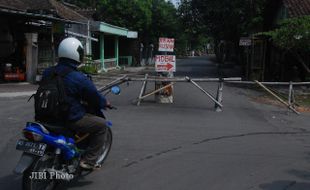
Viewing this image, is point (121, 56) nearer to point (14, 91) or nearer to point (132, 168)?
point (14, 91)

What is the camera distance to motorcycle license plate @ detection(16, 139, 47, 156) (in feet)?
17.3

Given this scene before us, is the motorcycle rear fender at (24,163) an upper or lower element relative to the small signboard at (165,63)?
lower

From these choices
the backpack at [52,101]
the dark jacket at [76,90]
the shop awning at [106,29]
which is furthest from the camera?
the shop awning at [106,29]

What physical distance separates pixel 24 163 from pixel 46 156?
0.30m

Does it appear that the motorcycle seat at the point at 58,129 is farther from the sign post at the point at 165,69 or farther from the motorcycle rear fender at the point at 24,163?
the sign post at the point at 165,69

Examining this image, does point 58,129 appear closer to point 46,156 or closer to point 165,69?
point 46,156

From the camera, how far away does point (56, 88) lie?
18.6 feet

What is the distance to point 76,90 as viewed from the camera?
5.84 meters

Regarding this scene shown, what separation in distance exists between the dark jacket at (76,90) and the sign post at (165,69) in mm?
8432

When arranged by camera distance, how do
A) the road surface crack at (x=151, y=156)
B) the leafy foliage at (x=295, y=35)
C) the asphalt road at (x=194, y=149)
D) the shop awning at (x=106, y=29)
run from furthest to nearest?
the shop awning at (x=106, y=29) < the leafy foliage at (x=295, y=35) < the road surface crack at (x=151, y=156) < the asphalt road at (x=194, y=149)

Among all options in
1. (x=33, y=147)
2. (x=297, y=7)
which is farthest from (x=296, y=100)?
(x=33, y=147)

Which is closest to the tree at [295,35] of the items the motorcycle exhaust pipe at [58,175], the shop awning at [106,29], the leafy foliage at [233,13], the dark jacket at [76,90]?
the leafy foliage at [233,13]

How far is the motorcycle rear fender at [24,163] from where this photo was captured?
5.20 meters

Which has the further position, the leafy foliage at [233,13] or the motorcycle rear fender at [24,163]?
the leafy foliage at [233,13]
